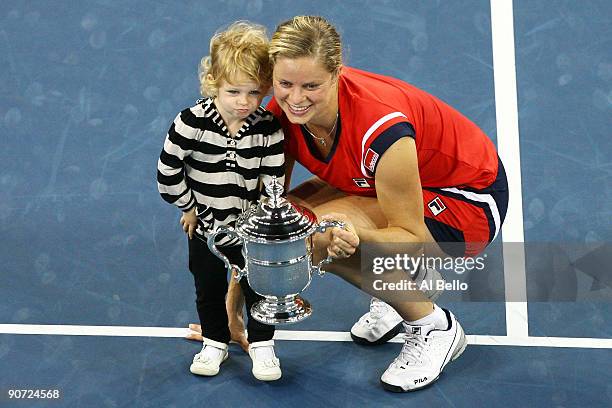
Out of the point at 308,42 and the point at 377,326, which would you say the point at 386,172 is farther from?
the point at 377,326

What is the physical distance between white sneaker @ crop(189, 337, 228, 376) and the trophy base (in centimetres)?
40

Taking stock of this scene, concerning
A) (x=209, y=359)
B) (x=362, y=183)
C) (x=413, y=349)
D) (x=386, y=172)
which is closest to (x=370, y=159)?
(x=386, y=172)

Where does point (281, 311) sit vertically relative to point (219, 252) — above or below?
below

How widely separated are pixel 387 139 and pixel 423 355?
0.77 m

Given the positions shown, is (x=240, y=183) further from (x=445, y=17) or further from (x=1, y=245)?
(x=445, y=17)

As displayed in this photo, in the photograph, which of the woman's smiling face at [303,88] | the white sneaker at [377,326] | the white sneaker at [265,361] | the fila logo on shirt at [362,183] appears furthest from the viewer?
→ the white sneaker at [377,326]

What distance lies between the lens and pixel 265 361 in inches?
141

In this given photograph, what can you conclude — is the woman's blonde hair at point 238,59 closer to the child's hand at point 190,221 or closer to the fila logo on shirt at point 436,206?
the child's hand at point 190,221

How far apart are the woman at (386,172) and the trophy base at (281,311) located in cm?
18

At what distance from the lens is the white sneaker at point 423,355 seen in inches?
139

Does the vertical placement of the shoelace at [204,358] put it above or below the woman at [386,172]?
below

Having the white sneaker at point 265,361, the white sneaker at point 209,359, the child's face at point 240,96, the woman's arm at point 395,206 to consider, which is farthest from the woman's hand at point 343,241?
the white sneaker at point 209,359

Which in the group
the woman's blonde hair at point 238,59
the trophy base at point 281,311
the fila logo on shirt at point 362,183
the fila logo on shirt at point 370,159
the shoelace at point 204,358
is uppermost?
the woman's blonde hair at point 238,59

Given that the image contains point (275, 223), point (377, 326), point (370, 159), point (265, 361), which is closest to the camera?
point (275, 223)
